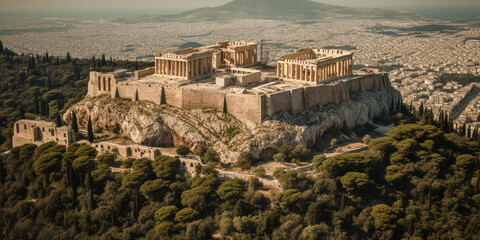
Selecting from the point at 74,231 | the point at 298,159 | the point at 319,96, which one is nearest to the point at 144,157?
the point at 74,231

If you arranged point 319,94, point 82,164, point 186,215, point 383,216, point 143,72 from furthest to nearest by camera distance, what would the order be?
point 143,72 < point 319,94 < point 82,164 < point 186,215 < point 383,216

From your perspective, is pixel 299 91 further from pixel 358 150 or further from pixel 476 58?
pixel 476 58

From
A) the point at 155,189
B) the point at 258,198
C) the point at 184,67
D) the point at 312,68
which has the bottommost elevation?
the point at 155,189

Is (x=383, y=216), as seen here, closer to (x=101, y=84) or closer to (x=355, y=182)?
(x=355, y=182)

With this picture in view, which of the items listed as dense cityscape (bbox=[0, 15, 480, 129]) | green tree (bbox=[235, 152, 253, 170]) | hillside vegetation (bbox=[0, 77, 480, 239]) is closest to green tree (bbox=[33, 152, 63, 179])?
hillside vegetation (bbox=[0, 77, 480, 239])

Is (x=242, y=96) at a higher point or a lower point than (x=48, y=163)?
higher

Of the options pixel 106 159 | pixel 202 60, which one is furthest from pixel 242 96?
pixel 106 159

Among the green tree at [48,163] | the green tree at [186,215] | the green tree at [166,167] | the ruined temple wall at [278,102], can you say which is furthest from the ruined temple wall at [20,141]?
the ruined temple wall at [278,102]

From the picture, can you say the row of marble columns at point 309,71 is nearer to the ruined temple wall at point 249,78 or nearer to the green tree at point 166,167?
the ruined temple wall at point 249,78
